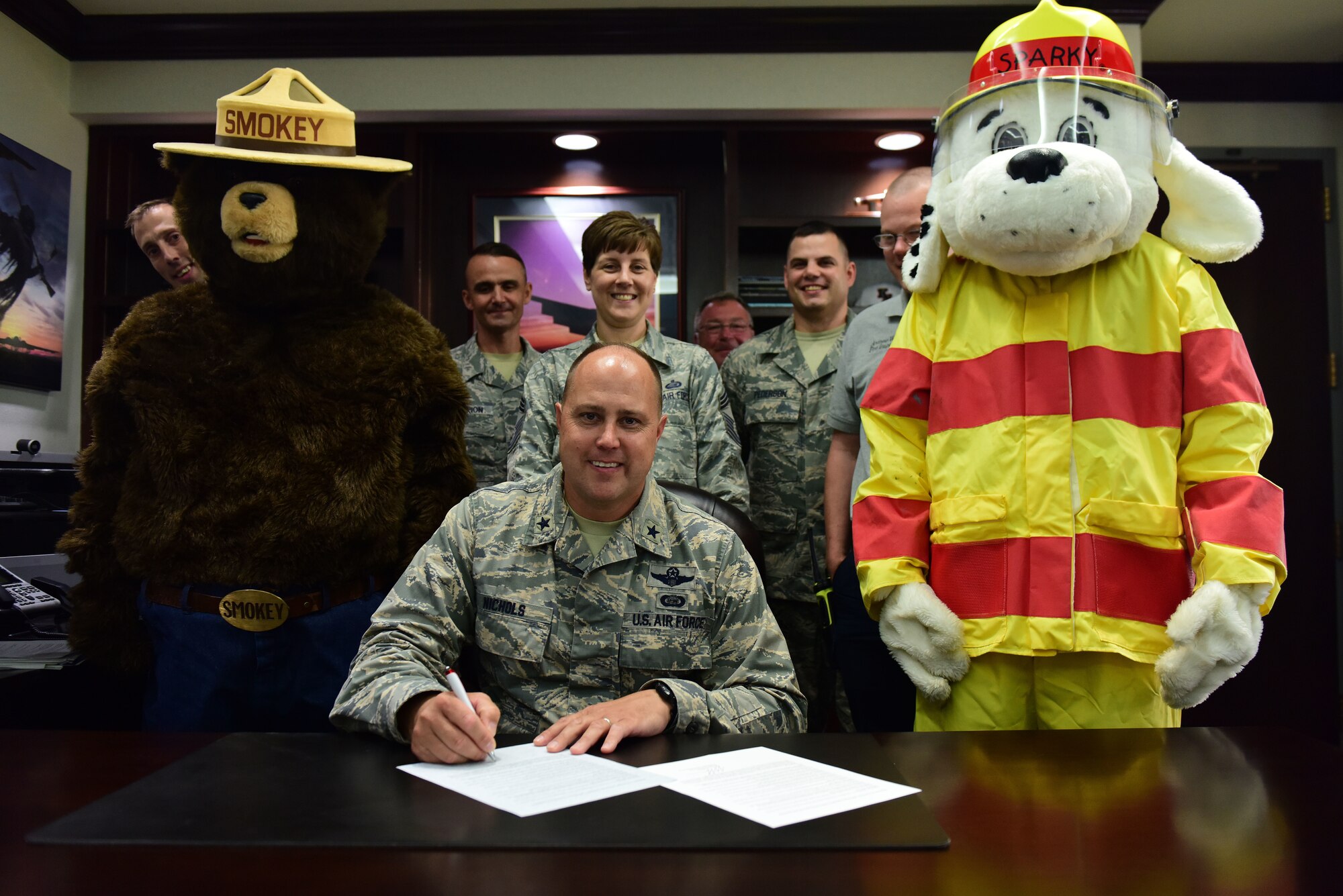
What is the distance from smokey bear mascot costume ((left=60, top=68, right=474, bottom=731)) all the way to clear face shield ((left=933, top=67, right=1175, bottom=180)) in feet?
3.42

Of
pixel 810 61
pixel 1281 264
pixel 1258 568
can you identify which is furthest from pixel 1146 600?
pixel 1281 264

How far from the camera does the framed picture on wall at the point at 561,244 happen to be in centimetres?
405

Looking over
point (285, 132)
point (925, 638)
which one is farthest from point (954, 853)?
point (285, 132)

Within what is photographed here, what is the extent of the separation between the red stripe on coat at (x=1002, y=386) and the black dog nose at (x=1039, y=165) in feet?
0.85

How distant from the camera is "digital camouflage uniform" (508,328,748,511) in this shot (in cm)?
232

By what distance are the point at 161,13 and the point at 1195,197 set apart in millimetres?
3683

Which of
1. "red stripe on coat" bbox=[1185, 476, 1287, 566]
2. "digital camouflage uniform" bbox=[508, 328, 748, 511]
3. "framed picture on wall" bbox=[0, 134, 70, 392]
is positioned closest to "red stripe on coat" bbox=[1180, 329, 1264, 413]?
"red stripe on coat" bbox=[1185, 476, 1287, 566]

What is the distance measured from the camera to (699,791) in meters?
0.99

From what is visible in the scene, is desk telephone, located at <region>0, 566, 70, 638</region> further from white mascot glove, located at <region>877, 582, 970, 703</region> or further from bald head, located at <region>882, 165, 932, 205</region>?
bald head, located at <region>882, 165, 932, 205</region>

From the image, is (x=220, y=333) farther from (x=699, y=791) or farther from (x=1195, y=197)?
(x=1195, y=197)

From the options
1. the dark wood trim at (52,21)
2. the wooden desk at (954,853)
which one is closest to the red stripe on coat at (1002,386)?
the wooden desk at (954,853)

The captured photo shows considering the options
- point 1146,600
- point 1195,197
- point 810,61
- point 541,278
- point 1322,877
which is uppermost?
point 810,61

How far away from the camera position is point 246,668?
171 centimetres

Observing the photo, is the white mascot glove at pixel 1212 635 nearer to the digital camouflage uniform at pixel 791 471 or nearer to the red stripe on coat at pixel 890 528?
the red stripe on coat at pixel 890 528
